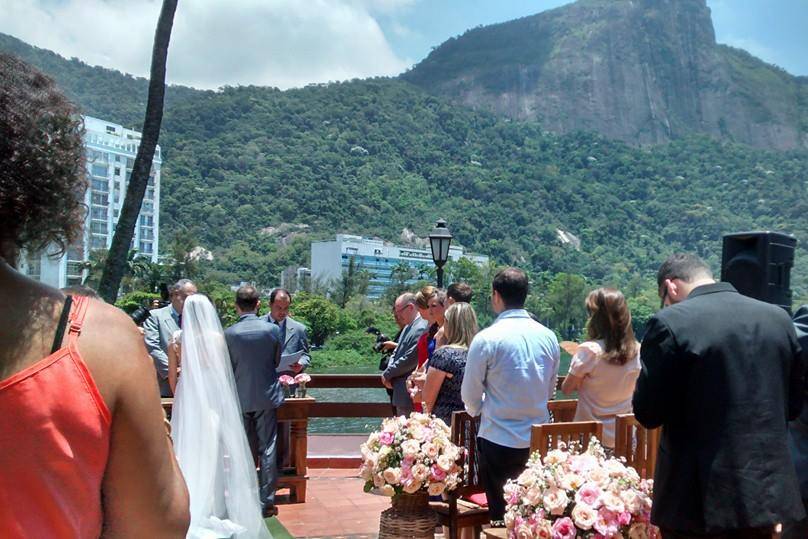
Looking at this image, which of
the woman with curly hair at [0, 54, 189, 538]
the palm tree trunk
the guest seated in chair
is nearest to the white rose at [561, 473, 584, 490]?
the guest seated in chair

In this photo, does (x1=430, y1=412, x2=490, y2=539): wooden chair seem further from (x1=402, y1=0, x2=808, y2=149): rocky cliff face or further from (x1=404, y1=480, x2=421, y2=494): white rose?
A: (x1=402, y1=0, x2=808, y2=149): rocky cliff face

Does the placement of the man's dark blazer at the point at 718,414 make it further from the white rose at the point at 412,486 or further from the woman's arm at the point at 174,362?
the woman's arm at the point at 174,362

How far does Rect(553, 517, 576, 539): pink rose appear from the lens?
284cm

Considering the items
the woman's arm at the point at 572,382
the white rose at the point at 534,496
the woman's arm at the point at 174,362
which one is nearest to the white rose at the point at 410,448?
the woman's arm at the point at 572,382

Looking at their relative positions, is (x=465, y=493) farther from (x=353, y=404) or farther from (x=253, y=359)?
(x=353, y=404)

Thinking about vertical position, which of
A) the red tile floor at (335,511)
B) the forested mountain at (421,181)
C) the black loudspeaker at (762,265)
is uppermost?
the forested mountain at (421,181)

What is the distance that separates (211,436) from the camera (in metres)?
5.02

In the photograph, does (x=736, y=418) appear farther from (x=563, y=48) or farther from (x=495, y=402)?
(x=563, y=48)

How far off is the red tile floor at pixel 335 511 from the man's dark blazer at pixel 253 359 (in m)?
0.87

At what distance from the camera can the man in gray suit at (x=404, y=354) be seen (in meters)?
6.14

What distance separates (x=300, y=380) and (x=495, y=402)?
297 centimetres

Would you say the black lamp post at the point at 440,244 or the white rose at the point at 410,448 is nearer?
the white rose at the point at 410,448

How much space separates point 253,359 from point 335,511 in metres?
1.33

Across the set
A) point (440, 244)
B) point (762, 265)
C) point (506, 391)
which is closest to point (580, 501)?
point (506, 391)
